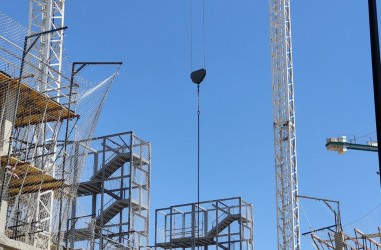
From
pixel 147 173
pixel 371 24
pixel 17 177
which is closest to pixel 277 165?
pixel 147 173

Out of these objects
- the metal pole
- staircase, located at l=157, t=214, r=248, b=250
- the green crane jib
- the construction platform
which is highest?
the green crane jib

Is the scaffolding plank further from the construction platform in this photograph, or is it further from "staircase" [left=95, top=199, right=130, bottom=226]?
"staircase" [left=95, top=199, right=130, bottom=226]

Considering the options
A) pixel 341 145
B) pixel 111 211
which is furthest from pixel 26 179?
pixel 341 145

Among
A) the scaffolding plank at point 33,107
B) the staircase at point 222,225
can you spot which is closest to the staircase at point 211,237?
the staircase at point 222,225

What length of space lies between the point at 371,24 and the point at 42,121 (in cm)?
2416

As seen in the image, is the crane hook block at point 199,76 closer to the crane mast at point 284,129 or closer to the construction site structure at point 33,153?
the construction site structure at point 33,153

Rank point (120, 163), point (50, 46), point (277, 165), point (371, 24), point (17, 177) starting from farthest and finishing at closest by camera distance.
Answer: point (277, 165) < point (120, 163) < point (50, 46) < point (17, 177) < point (371, 24)

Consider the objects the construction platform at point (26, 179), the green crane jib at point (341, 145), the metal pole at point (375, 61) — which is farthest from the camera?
the green crane jib at point (341, 145)

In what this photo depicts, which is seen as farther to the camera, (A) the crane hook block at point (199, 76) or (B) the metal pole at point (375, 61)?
(A) the crane hook block at point (199, 76)

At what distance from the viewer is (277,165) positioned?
8788 cm

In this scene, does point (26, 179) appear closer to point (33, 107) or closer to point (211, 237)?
point (33, 107)

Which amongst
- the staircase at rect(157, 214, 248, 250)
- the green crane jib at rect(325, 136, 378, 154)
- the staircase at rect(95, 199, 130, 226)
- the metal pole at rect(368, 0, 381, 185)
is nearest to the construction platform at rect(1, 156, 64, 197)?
the metal pole at rect(368, 0, 381, 185)

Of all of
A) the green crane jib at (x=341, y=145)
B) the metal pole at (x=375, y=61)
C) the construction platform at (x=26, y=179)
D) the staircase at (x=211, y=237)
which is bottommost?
the metal pole at (x=375, y=61)

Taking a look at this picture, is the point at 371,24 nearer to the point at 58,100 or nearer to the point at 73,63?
the point at 73,63
